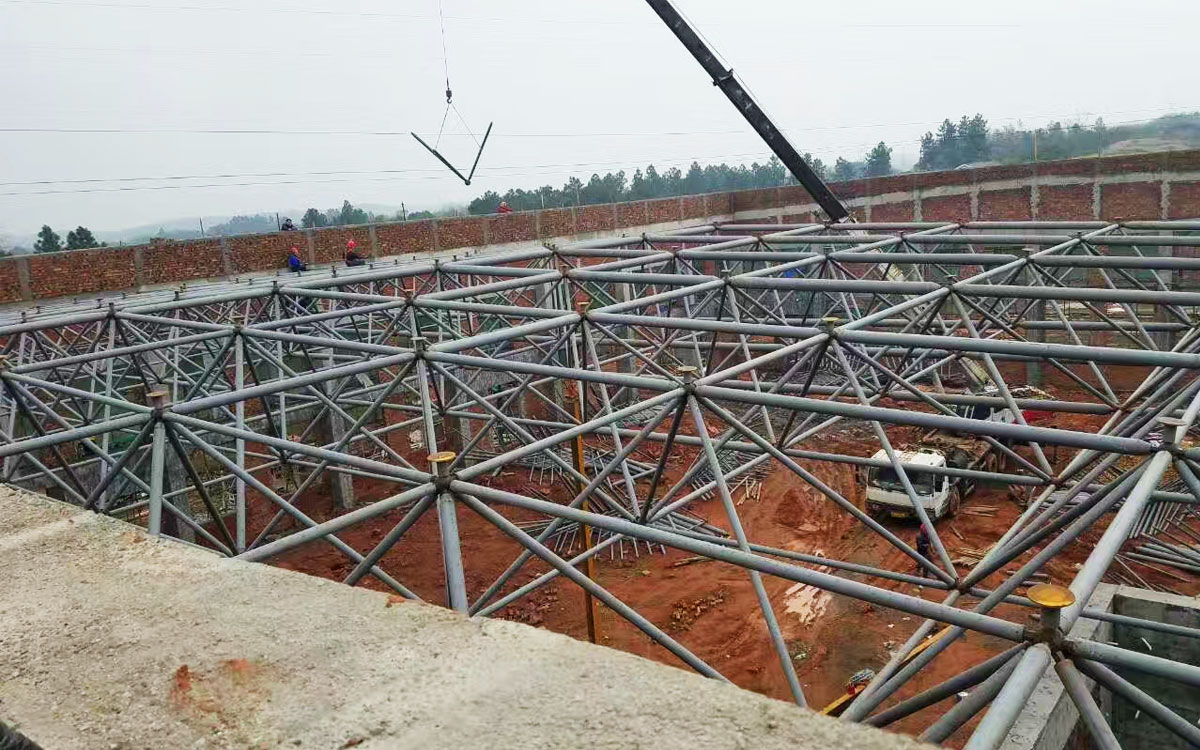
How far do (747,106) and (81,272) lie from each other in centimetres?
1874

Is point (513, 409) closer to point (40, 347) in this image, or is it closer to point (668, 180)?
point (40, 347)

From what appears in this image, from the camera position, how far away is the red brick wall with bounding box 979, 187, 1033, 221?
33.8m

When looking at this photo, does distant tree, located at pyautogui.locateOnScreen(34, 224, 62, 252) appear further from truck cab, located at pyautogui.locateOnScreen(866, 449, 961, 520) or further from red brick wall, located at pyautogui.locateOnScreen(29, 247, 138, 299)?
truck cab, located at pyautogui.locateOnScreen(866, 449, 961, 520)

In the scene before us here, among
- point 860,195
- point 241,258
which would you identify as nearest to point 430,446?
point 241,258

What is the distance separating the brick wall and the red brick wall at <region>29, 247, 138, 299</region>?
25 mm

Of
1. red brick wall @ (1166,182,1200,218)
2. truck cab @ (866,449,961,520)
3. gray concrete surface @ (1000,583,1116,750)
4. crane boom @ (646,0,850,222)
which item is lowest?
truck cab @ (866,449,961,520)

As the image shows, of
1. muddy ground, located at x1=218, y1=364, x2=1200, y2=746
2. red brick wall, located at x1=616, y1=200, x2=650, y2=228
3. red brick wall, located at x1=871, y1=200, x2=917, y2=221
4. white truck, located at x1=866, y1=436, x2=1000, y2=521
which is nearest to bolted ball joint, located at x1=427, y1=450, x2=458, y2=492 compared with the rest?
muddy ground, located at x1=218, y1=364, x2=1200, y2=746

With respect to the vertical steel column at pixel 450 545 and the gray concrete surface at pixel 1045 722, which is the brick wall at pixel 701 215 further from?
the gray concrete surface at pixel 1045 722

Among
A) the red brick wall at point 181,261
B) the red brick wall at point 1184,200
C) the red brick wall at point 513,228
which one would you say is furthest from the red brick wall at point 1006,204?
the red brick wall at point 181,261

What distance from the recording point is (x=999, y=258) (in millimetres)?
10273

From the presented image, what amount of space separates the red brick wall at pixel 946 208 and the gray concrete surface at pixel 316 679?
35.2 meters

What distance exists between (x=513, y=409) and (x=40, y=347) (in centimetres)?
1148

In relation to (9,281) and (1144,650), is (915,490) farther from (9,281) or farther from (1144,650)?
(9,281)

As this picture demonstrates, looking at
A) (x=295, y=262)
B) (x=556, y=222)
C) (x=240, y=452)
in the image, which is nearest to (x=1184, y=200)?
(x=556, y=222)
